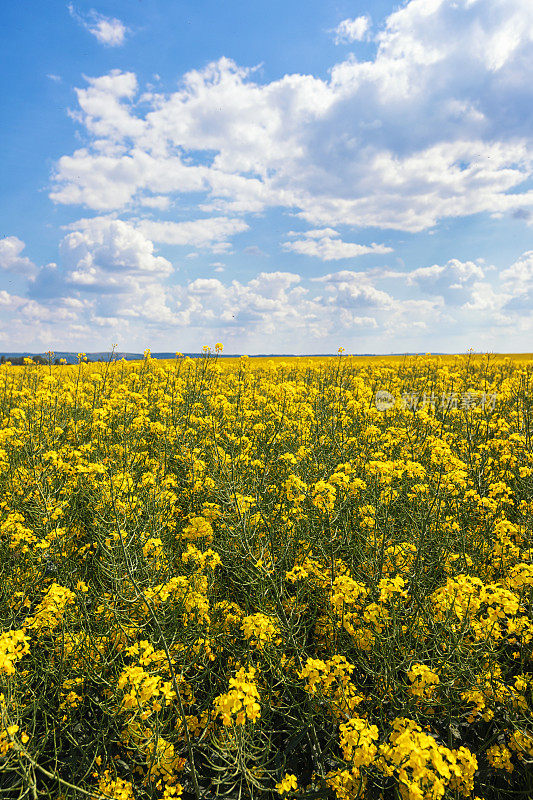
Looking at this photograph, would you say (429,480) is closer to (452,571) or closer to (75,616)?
(452,571)

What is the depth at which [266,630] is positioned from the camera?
8.06 feet

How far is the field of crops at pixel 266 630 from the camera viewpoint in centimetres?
217

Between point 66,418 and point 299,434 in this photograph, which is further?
point 66,418

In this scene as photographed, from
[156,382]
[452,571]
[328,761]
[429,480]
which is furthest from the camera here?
[156,382]

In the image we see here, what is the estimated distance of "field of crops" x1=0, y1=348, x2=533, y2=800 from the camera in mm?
2174

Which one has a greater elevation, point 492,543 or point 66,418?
point 66,418

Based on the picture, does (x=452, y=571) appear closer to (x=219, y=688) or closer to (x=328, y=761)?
(x=328, y=761)

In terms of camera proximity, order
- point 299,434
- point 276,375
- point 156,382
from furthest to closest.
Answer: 1. point 276,375
2. point 156,382
3. point 299,434

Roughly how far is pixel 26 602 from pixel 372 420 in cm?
547

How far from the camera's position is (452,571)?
3.35 meters

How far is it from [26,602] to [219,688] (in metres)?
1.87

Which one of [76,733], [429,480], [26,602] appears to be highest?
[429,480]

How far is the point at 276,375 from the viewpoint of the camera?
1434cm

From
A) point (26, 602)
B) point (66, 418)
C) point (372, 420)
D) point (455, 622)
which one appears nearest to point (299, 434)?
point (372, 420)
